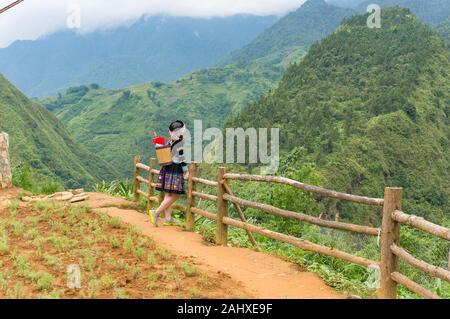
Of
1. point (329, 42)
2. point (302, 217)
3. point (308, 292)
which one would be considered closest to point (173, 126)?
point (302, 217)

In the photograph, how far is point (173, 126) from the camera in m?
7.61

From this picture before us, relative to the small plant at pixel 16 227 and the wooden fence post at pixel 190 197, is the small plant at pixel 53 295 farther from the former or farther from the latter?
the wooden fence post at pixel 190 197

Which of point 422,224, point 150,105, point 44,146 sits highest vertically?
point 150,105

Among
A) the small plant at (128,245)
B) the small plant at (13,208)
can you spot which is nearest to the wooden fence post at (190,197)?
the small plant at (128,245)

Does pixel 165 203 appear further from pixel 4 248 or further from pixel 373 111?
pixel 373 111

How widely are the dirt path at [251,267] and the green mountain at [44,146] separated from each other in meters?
48.7

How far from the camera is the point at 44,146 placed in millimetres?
67938

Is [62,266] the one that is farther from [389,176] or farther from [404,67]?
[404,67]

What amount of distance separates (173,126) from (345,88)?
196 ft

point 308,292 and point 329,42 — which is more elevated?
point 329,42

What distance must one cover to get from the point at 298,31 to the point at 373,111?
12345 centimetres

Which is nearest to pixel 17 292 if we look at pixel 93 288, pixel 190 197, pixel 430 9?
pixel 93 288

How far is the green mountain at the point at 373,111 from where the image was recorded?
156 feet

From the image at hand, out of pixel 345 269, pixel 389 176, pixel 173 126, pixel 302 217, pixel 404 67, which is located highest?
pixel 404 67
